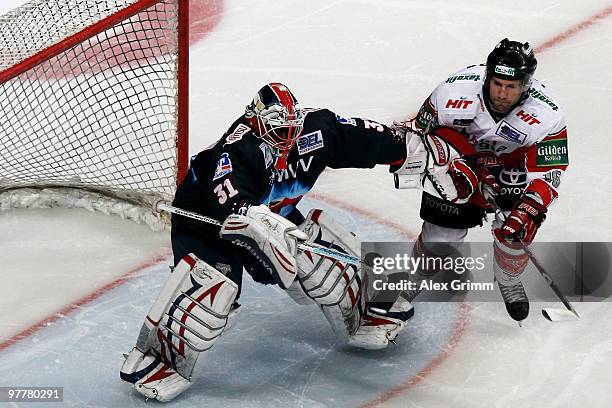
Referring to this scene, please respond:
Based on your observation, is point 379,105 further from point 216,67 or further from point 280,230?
point 280,230

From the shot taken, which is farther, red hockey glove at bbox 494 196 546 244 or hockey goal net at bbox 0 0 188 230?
hockey goal net at bbox 0 0 188 230

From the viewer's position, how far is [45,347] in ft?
13.8

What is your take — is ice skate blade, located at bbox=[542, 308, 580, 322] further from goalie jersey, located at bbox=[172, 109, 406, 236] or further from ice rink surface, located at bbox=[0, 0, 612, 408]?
goalie jersey, located at bbox=[172, 109, 406, 236]

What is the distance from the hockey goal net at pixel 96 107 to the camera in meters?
4.65

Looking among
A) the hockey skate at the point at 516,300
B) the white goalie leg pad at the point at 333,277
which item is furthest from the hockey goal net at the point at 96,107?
the hockey skate at the point at 516,300

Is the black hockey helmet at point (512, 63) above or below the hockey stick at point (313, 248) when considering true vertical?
above

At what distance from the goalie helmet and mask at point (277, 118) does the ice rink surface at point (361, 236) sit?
78 centimetres

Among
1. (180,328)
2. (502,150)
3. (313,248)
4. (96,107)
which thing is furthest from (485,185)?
(96,107)

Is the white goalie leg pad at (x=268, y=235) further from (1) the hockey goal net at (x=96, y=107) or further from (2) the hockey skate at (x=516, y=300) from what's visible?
(1) the hockey goal net at (x=96, y=107)

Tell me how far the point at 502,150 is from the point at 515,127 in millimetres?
138

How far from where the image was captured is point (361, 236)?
487 centimetres

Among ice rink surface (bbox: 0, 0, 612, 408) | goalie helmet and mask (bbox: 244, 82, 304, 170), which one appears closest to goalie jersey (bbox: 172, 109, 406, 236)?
goalie helmet and mask (bbox: 244, 82, 304, 170)

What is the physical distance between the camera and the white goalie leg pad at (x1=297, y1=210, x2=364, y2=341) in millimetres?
3938

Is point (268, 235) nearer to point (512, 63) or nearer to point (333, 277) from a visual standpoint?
point (333, 277)
